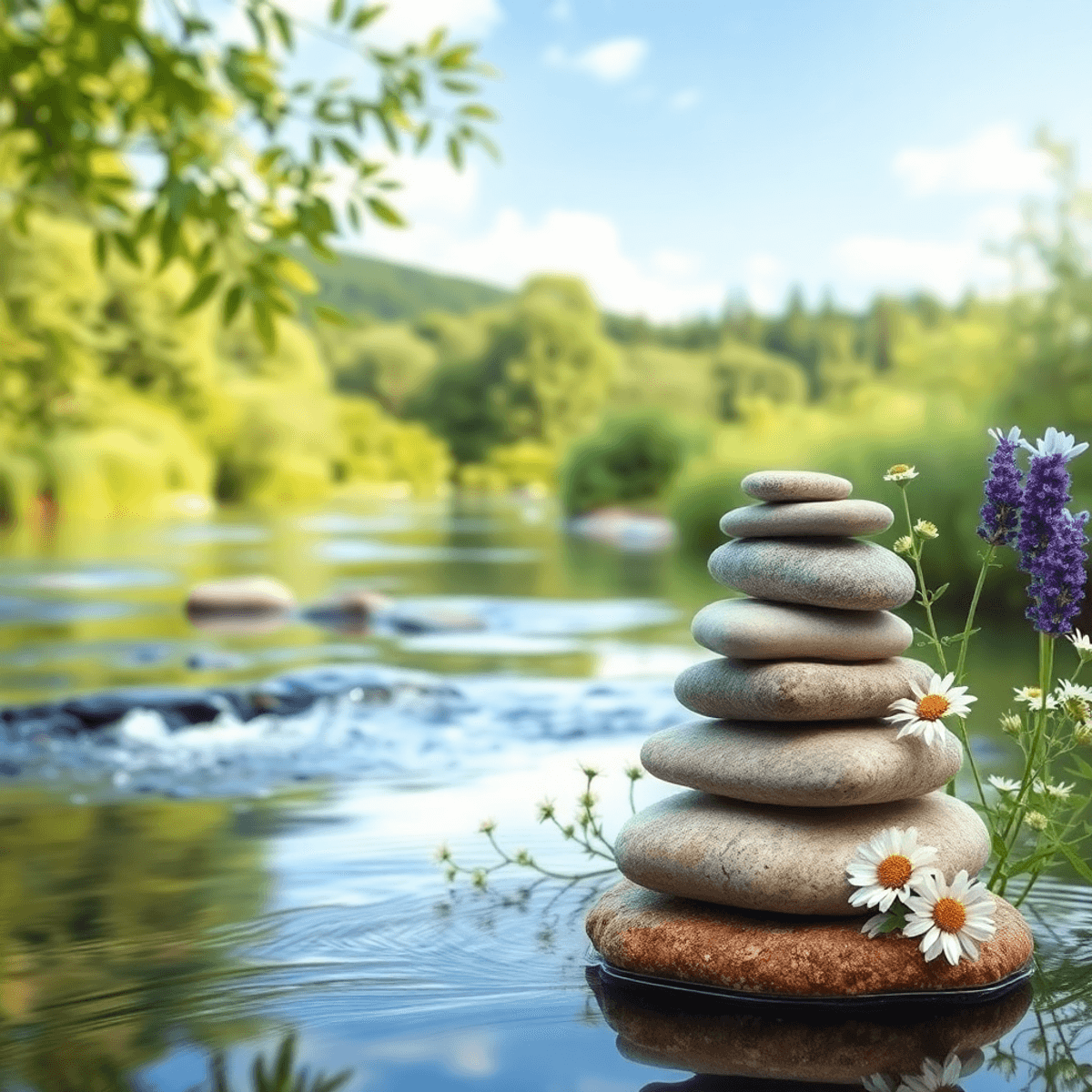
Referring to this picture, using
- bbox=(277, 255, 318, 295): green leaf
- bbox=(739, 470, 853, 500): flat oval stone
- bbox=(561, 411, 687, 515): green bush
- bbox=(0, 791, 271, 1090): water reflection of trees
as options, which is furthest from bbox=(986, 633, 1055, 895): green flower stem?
bbox=(561, 411, 687, 515): green bush

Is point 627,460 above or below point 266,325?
below

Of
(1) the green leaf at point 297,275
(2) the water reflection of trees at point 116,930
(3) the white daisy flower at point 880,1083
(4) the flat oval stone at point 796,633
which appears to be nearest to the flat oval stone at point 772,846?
(4) the flat oval stone at point 796,633

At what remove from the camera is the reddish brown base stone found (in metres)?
3.75

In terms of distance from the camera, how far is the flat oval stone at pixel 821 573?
4.01 metres

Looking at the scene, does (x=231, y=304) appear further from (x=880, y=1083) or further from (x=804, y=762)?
(x=880, y=1083)

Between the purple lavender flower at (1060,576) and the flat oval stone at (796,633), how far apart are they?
454 mm

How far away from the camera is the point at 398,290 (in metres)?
126

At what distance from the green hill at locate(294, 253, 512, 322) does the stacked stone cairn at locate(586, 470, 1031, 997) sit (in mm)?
112924

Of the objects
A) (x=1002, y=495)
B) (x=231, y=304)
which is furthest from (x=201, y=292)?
(x=1002, y=495)

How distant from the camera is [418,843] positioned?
219 inches

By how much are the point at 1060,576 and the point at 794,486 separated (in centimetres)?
78

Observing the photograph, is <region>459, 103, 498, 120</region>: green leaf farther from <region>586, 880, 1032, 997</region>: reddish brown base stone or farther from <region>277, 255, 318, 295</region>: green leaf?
<region>586, 880, 1032, 997</region>: reddish brown base stone

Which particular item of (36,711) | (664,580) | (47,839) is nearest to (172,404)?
(664,580)

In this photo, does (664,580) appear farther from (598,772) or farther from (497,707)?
(598,772)
